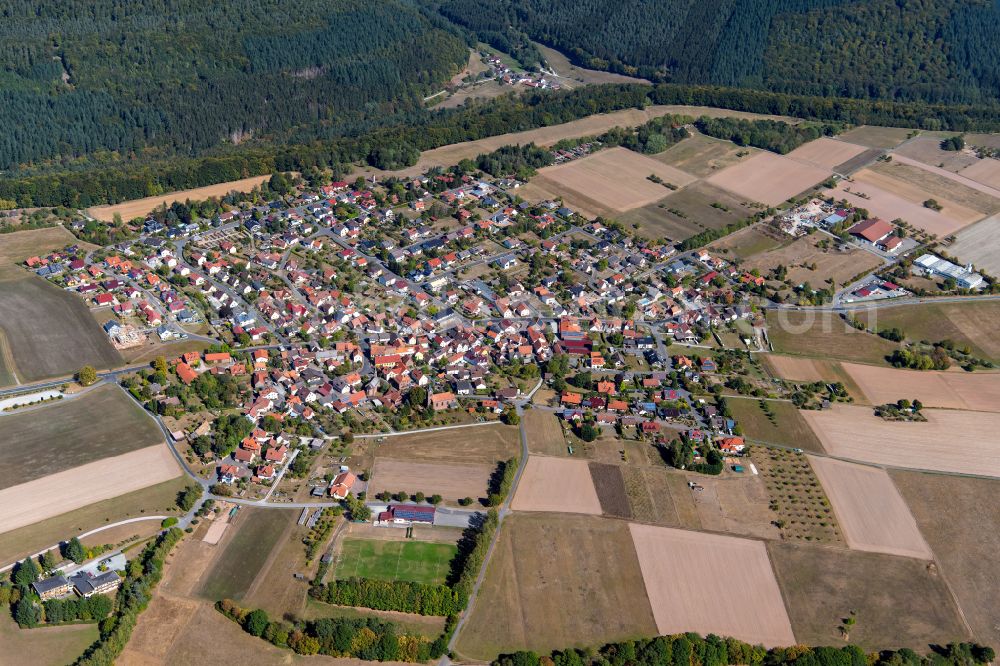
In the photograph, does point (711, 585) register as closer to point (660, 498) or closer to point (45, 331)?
point (660, 498)

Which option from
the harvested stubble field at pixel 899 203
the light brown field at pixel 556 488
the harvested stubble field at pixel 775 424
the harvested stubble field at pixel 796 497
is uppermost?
the harvested stubble field at pixel 899 203

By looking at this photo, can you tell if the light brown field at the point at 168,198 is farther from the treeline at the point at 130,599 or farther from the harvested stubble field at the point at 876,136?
the harvested stubble field at the point at 876,136

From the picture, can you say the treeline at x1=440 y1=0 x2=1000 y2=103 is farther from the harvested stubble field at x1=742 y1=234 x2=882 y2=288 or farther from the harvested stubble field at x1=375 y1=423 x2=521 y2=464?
the harvested stubble field at x1=375 y1=423 x2=521 y2=464

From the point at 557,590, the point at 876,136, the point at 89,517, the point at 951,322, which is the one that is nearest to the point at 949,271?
the point at 951,322

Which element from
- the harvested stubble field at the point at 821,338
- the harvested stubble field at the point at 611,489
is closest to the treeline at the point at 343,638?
the harvested stubble field at the point at 611,489

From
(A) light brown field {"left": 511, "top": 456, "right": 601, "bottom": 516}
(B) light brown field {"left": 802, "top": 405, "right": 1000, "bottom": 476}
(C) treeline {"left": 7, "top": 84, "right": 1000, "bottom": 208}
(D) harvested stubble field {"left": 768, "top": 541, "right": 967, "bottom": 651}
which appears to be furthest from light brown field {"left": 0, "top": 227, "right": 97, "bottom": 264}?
(D) harvested stubble field {"left": 768, "top": 541, "right": 967, "bottom": 651}

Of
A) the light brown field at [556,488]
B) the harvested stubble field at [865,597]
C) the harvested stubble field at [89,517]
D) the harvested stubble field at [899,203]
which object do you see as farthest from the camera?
the harvested stubble field at [899,203]
